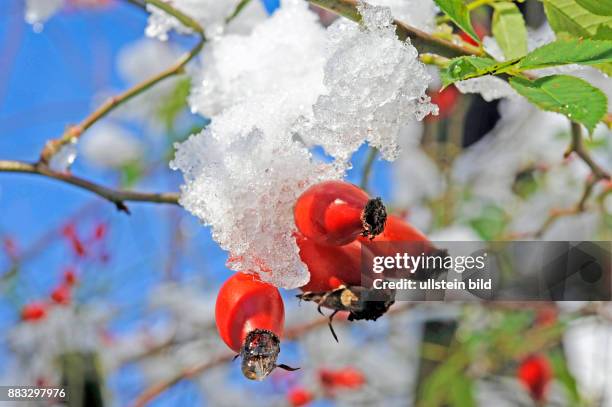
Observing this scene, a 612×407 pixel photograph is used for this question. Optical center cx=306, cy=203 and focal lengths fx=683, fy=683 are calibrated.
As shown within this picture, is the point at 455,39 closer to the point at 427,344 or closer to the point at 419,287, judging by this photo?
the point at 419,287

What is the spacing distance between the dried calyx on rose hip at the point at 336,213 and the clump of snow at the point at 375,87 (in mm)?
40

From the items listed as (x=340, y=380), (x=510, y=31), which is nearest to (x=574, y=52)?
(x=510, y=31)

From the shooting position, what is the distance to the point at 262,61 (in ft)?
2.59

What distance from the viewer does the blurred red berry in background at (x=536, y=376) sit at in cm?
189

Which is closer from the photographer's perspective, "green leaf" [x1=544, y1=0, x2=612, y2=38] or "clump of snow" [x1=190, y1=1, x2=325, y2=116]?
"green leaf" [x1=544, y1=0, x2=612, y2=38]

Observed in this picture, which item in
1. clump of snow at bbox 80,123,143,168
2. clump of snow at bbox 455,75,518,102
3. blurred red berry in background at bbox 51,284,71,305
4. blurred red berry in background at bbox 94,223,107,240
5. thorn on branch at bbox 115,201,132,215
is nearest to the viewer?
clump of snow at bbox 455,75,518,102

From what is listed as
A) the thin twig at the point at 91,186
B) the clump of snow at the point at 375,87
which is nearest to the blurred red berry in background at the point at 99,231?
the thin twig at the point at 91,186

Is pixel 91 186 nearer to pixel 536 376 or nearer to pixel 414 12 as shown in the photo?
pixel 414 12

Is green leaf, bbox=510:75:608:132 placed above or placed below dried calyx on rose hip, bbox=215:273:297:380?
above

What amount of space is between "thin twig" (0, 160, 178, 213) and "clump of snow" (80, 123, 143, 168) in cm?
205

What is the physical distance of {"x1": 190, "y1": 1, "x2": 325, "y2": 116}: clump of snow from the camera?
76 cm

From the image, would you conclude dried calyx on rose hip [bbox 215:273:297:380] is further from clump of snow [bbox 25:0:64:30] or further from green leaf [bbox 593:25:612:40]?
clump of snow [bbox 25:0:64:30]

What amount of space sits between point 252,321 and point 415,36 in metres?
0.26

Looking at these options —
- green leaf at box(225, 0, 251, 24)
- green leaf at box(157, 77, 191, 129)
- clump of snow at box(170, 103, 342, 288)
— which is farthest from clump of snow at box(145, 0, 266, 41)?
green leaf at box(157, 77, 191, 129)
